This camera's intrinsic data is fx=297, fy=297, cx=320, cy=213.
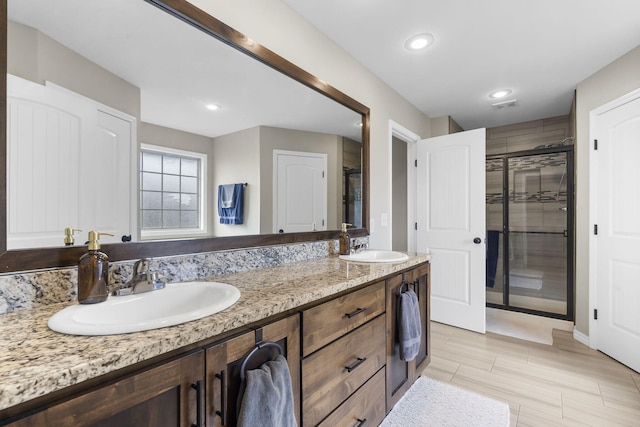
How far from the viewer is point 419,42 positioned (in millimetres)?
2135

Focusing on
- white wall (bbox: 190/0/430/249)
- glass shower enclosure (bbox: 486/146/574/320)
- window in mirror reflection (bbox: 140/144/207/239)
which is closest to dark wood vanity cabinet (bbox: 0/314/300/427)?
window in mirror reflection (bbox: 140/144/207/239)

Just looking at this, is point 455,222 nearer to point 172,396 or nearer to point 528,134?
point 528,134

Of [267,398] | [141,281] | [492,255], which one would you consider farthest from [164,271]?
[492,255]

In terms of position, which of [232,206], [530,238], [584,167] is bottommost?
[530,238]

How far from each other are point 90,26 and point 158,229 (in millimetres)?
718

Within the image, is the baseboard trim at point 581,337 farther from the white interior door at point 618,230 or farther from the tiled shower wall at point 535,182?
the tiled shower wall at point 535,182

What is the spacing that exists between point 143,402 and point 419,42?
247 cm

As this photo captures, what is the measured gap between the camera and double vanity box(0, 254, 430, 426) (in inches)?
20.9

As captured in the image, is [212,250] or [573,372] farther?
[573,372]

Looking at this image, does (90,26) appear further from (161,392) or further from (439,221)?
(439,221)

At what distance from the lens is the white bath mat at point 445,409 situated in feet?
5.52

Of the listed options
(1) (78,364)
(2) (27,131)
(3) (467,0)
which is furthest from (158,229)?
(3) (467,0)

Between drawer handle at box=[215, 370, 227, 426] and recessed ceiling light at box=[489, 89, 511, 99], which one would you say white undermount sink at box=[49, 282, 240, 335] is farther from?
recessed ceiling light at box=[489, 89, 511, 99]

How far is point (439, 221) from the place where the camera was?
3.23m
